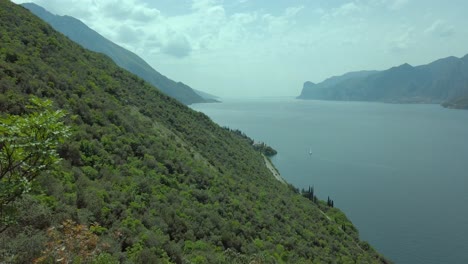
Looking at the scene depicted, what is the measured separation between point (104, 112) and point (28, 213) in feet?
70.4

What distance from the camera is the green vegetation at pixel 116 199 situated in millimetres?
11344

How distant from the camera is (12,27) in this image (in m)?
36.5

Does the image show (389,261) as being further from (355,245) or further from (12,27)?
(12,27)

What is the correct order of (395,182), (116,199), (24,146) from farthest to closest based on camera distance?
(395,182) → (116,199) → (24,146)

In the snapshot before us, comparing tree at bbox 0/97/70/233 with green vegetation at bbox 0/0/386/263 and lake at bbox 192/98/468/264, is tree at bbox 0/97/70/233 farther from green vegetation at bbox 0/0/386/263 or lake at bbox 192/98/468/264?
lake at bbox 192/98/468/264

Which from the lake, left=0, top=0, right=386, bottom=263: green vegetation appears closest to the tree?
left=0, top=0, right=386, bottom=263: green vegetation

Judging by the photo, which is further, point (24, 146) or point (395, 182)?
point (395, 182)

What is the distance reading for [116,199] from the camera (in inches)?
706

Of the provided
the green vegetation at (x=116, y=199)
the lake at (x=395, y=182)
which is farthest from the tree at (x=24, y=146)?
the lake at (x=395, y=182)

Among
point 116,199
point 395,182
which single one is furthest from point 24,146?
point 395,182

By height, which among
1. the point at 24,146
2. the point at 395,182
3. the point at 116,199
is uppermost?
the point at 24,146

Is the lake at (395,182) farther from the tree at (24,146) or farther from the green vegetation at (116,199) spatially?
the tree at (24,146)

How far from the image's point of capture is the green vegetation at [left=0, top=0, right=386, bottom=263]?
1134cm

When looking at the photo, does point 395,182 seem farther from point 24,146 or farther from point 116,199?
point 24,146
